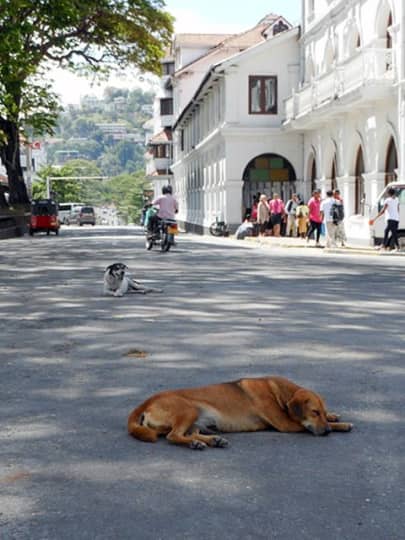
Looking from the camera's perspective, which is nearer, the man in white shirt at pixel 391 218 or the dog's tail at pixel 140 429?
the dog's tail at pixel 140 429

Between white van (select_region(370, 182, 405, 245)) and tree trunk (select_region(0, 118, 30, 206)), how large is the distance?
75.4 feet

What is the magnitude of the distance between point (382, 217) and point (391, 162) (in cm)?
438

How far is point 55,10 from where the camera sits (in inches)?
1176

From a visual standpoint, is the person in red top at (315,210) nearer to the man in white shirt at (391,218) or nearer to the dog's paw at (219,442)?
the man in white shirt at (391,218)

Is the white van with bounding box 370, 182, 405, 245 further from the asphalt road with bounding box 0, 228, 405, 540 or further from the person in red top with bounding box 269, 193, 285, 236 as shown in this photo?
the person in red top with bounding box 269, 193, 285, 236

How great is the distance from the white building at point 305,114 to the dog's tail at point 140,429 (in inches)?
861

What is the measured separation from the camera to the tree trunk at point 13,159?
4416 cm

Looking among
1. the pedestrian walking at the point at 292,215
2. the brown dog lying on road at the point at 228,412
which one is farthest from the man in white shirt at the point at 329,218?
the brown dog lying on road at the point at 228,412

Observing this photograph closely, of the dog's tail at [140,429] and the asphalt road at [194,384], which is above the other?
the dog's tail at [140,429]

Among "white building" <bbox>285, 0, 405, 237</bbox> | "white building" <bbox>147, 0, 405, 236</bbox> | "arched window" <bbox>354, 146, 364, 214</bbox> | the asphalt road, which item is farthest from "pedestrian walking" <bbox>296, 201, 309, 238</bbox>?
the asphalt road

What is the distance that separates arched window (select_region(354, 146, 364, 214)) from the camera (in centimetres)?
3152

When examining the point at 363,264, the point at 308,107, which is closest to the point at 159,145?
the point at 308,107

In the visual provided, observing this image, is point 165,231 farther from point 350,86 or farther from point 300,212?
point 300,212

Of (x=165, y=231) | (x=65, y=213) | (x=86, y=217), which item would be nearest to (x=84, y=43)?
(x=165, y=231)
